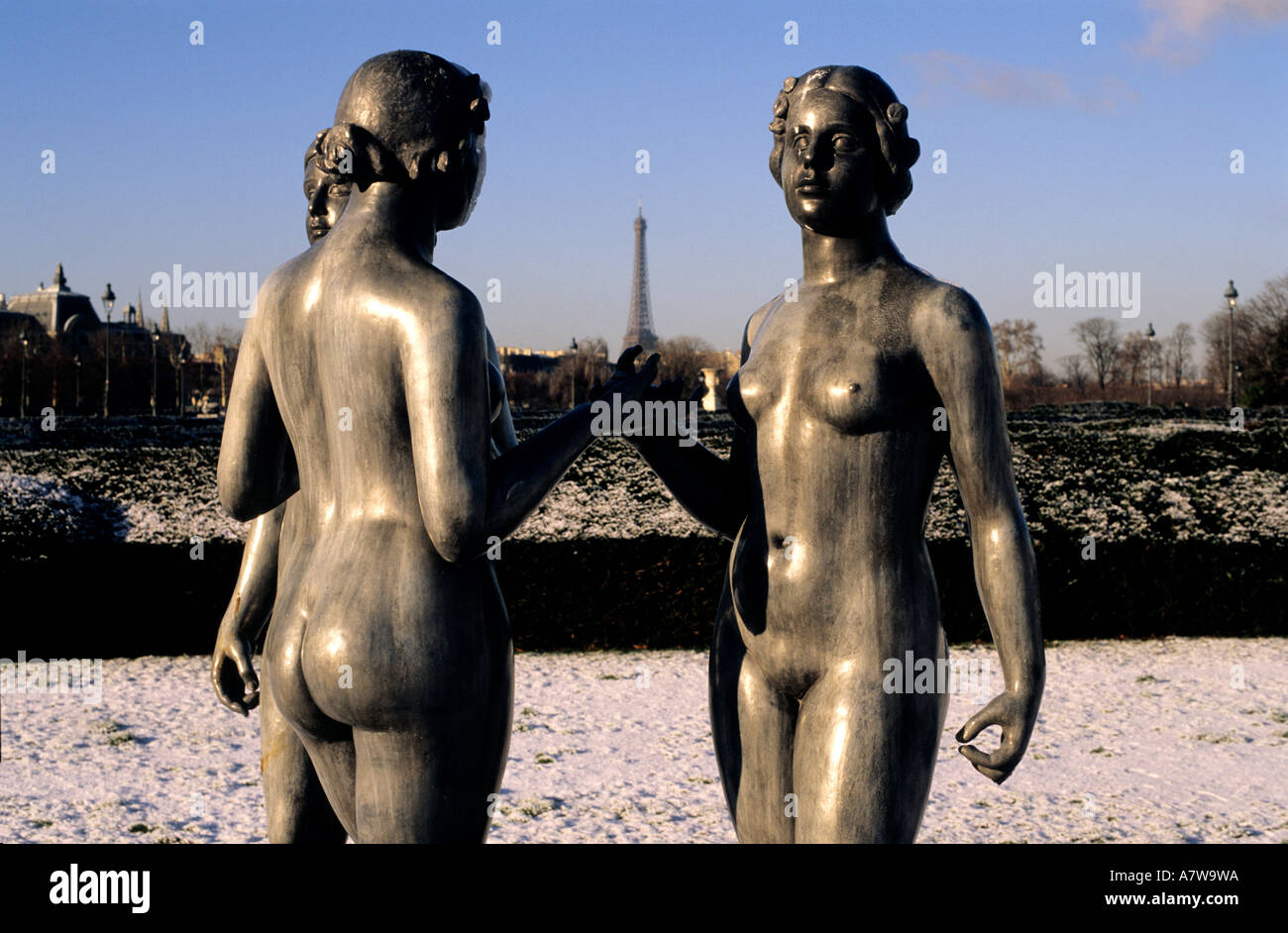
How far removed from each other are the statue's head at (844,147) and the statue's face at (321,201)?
1.20m

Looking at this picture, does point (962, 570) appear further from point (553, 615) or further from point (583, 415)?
point (583, 415)

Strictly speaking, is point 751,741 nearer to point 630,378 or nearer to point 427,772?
point 427,772

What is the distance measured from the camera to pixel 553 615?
11.0 metres

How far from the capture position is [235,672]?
A: 3.31 metres

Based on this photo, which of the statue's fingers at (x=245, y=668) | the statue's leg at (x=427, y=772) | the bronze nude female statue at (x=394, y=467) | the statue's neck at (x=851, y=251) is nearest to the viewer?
the bronze nude female statue at (x=394, y=467)

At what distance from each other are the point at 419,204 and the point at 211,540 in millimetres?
8984

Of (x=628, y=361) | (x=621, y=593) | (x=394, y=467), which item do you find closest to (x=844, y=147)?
(x=628, y=361)

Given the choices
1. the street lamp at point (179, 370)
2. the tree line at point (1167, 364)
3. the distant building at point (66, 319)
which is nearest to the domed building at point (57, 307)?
the distant building at point (66, 319)

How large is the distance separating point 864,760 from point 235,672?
1.83 m

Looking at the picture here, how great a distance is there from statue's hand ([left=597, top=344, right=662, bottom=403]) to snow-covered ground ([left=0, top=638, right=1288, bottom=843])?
4291 millimetres

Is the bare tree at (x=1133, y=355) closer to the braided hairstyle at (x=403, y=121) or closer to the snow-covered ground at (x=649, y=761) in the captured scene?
the snow-covered ground at (x=649, y=761)

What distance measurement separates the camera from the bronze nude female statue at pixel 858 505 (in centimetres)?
260

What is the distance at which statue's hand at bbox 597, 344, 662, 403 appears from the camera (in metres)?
2.67
